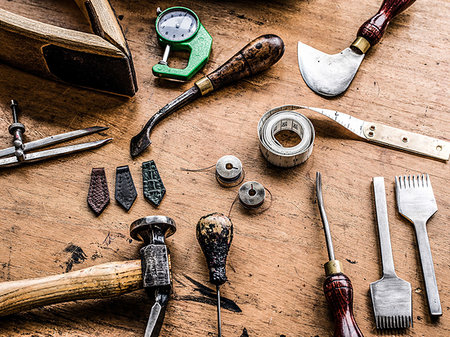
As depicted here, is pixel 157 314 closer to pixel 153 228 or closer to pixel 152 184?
pixel 153 228

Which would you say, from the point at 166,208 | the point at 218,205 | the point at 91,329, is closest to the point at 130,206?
the point at 166,208

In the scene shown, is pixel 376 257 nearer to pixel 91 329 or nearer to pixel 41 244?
pixel 91 329

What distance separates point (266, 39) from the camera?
1.63 m

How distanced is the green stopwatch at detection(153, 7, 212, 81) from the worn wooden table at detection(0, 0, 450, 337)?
0.17ft

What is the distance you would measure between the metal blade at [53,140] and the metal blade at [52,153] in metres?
0.03

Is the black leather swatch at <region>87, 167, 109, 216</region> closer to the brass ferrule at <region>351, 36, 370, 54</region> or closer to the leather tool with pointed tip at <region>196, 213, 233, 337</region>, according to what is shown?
the leather tool with pointed tip at <region>196, 213, 233, 337</region>

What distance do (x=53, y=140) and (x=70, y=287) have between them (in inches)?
22.1

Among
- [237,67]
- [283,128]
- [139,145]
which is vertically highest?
[237,67]

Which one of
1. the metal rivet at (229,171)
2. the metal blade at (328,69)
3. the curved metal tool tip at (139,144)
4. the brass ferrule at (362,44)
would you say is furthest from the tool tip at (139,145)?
the brass ferrule at (362,44)

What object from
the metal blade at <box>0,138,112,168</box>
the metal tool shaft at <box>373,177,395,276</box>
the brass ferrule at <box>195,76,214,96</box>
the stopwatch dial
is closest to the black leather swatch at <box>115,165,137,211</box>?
the metal blade at <box>0,138,112,168</box>

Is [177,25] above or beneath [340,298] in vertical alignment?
above

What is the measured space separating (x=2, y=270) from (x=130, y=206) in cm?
43

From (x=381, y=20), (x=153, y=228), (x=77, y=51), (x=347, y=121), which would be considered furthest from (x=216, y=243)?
(x=381, y=20)

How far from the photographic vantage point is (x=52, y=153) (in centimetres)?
153
